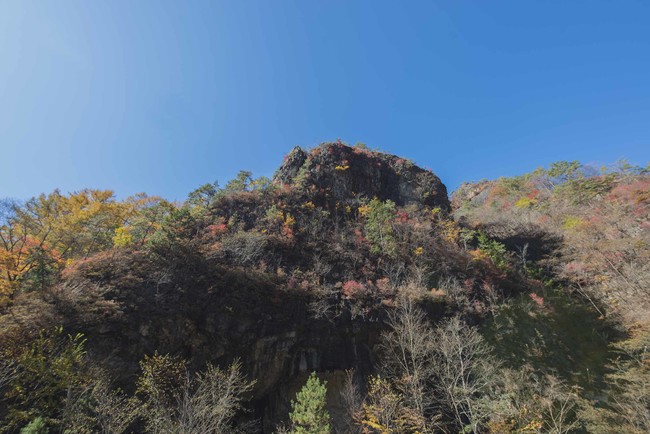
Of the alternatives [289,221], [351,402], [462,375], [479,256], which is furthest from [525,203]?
[351,402]

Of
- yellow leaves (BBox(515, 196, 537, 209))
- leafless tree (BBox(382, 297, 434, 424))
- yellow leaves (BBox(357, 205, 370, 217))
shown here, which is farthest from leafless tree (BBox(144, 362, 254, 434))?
yellow leaves (BBox(515, 196, 537, 209))

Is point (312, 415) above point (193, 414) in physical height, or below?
below

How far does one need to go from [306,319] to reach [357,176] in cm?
2517

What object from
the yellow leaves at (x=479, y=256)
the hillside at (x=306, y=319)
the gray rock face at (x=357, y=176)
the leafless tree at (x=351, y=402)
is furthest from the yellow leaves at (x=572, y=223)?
the leafless tree at (x=351, y=402)

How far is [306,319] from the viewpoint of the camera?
20.6m

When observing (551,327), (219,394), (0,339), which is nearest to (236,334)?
(219,394)

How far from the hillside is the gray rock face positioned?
16.1 ft

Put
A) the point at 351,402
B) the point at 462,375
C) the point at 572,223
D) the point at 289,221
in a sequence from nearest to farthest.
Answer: the point at 462,375, the point at 351,402, the point at 289,221, the point at 572,223

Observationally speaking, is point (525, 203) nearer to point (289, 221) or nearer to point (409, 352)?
point (289, 221)

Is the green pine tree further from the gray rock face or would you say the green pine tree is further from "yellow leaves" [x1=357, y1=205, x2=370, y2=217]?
the gray rock face

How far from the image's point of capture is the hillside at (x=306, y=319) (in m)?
13.8

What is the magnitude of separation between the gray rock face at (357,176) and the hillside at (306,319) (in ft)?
16.1

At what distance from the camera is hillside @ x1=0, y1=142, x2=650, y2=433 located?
45.3 feet

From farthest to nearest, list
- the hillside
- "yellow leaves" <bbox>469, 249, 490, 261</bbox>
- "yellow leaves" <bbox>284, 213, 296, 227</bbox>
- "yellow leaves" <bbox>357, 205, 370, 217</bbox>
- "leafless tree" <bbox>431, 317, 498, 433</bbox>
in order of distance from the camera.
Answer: "yellow leaves" <bbox>357, 205, 370, 217</bbox> → "yellow leaves" <bbox>284, 213, 296, 227</bbox> → "yellow leaves" <bbox>469, 249, 490, 261</bbox> → "leafless tree" <bbox>431, 317, 498, 433</bbox> → the hillside
